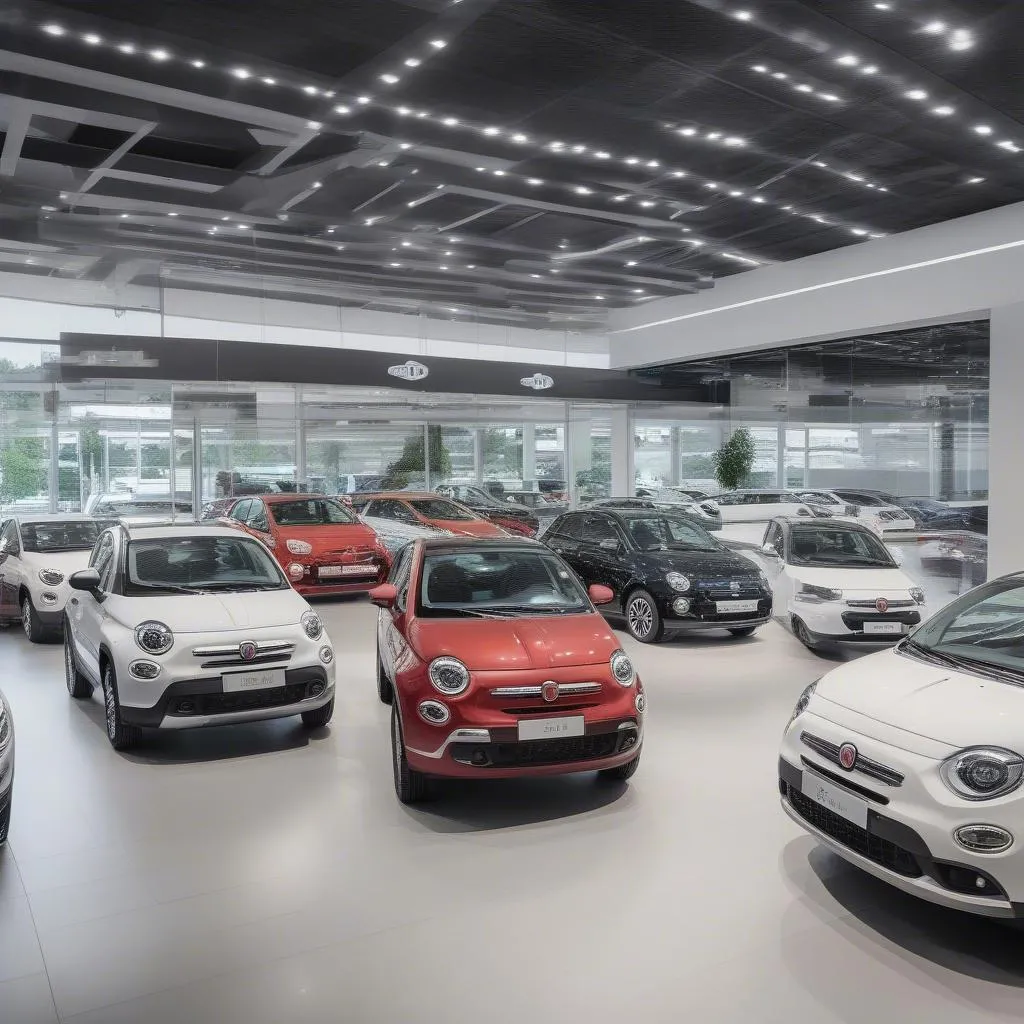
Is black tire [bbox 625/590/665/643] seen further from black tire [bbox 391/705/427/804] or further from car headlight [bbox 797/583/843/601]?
black tire [bbox 391/705/427/804]

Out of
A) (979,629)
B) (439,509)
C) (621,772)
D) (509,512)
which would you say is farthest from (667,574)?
(509,512)

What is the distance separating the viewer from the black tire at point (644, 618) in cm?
891

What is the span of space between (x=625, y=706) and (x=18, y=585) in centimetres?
789

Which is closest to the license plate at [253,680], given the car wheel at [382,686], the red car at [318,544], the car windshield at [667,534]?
the car wheel at [382,686]

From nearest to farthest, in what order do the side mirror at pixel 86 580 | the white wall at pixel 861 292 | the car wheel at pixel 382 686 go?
the side mirror at pixel 86 580 → the car wheel at pixel 382 686 → the white wall at pixel 861 292

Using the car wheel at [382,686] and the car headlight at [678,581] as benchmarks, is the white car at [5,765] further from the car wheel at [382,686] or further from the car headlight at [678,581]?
the car headlight at [678,581]

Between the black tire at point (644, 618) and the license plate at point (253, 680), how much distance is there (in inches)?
180

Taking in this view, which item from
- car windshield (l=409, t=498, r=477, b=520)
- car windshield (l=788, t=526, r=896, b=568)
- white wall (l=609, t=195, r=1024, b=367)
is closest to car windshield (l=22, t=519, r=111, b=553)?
car windshield (l=409, t=498, r=477, b=520)

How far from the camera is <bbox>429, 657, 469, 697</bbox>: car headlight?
14.2 ft

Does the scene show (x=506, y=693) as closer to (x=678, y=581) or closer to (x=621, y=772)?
(x=621, y=772)

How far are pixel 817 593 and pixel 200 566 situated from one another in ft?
18.5

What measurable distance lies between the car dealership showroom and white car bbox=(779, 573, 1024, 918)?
0.06 feet

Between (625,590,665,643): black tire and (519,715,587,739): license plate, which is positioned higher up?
(519,715,587,739): license plate

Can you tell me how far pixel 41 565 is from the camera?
9219 millimetres
